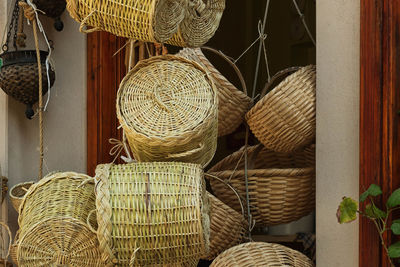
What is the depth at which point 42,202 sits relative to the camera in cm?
241

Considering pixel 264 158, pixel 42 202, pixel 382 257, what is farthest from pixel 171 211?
pixel 264 158

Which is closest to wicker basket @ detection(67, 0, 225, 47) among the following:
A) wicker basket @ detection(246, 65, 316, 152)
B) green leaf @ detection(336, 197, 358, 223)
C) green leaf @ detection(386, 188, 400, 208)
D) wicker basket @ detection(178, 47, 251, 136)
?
wicker basket @ detection(178, 47, 251, 136)

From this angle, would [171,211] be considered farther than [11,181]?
No

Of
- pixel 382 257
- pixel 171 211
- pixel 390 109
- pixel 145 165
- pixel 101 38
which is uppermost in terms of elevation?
pixel 101 38

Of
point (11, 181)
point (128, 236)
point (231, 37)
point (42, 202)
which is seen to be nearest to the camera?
point (128, 236)

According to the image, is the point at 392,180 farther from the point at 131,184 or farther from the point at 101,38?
the point at 101,38

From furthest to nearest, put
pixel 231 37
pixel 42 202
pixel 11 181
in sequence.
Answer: pixel 231 37 → pixel 11 181 → pixel 42 202

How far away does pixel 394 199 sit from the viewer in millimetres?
2213

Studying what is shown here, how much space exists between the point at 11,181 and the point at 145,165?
1.54 m

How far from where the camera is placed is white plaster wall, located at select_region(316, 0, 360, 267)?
8.30 ft

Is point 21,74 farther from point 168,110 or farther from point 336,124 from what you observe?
point 336,124

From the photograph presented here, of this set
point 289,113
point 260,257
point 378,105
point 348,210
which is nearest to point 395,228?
point 348,210

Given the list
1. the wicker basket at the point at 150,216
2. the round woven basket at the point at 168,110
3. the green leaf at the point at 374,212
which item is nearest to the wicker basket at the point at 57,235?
the wicker basket at the point at 150,216

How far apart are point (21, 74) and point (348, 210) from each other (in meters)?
1.93
